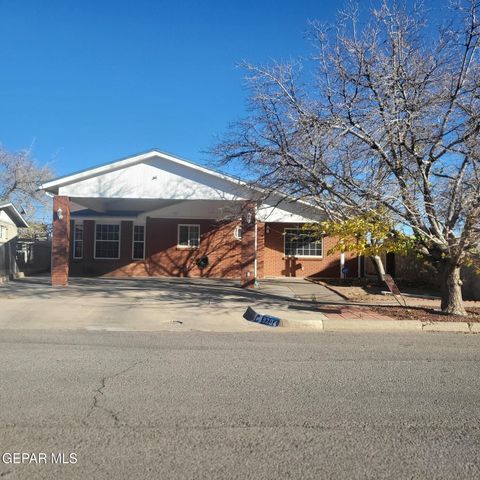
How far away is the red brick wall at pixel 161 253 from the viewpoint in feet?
78.3

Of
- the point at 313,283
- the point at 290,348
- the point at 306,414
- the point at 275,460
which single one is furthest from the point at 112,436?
the point at 313,283

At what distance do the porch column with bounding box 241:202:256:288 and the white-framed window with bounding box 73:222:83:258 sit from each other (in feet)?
31.7

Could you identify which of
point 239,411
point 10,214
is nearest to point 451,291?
point 239,411

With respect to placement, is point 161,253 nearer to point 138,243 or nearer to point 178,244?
point 178,244

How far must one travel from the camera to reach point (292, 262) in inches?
961

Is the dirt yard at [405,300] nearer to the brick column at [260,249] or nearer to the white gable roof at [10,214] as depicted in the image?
the brick column at [260,249]

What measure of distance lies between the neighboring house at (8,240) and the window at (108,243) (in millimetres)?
3722

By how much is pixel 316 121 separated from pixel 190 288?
9286 mm

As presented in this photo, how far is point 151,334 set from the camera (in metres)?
9.93

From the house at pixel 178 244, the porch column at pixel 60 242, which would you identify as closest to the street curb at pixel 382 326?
the porch column at pixel 60 242

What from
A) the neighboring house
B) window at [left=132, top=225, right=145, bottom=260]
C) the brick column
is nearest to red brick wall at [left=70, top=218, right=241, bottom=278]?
window at [left=132, top=225, right=145, bottom=260]

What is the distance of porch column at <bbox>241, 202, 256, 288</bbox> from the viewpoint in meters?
18.4

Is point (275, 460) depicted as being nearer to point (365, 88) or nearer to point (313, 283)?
point (365, 88)

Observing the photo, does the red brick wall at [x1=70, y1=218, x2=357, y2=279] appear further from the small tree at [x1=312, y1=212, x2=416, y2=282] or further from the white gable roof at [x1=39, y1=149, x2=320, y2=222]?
the small tree at [x1=312, y1=212, x2=416, y2=282]
